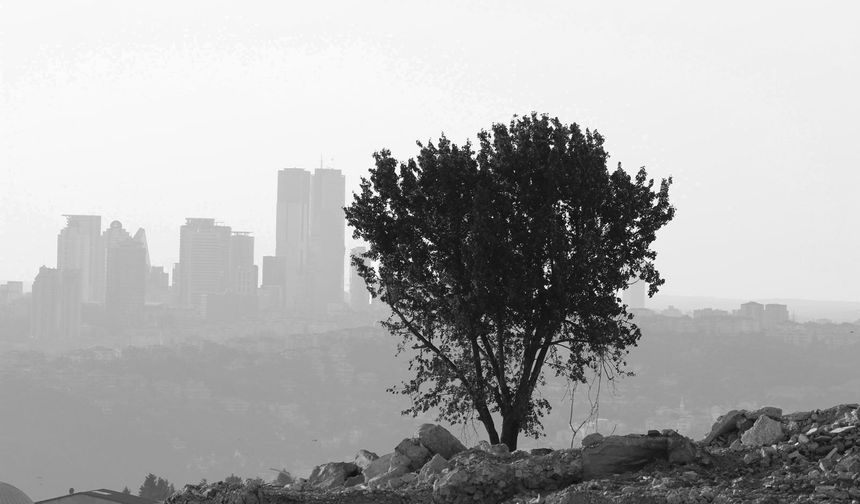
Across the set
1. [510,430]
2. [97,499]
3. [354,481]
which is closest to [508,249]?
[510,430]

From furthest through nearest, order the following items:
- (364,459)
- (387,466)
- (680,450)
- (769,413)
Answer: (364,459)
(387,466)
(769,413)
(680,450)

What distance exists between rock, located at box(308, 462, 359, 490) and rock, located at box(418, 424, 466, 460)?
1630 millimetres

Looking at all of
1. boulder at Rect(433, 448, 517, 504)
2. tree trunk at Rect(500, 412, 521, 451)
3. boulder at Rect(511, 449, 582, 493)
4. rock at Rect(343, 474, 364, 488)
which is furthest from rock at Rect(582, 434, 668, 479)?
tree trunk at Rect(500, 412, 521, 451)

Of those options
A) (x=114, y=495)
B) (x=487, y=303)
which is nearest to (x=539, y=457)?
(x=487, y=303)

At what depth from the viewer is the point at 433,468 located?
66.1 feet

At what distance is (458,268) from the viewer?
2606 centimetres

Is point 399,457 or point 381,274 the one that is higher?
point 381,274

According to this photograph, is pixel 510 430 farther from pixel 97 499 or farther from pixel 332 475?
pixel 97 499

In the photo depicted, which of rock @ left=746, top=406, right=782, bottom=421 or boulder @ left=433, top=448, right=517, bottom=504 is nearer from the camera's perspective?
boulder @ left=433, top=448, right=517, bottom=504

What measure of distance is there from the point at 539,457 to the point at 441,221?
9.19 metres

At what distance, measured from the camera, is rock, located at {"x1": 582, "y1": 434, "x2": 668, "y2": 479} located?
17.7 metres

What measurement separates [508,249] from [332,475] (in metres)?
6.53

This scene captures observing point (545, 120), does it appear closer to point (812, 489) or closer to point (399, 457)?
point (399, 457)

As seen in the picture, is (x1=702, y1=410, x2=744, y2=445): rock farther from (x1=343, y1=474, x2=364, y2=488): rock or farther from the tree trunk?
(x1=343, y1=474, x2=364, y2=488): rock
